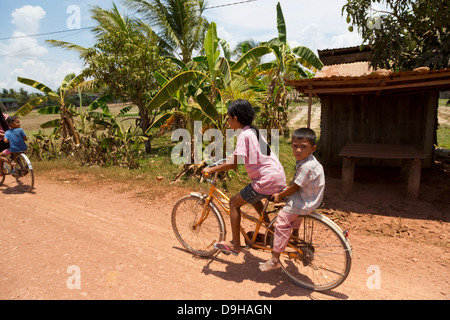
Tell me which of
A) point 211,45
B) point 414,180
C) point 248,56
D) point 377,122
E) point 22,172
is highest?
point 211,45

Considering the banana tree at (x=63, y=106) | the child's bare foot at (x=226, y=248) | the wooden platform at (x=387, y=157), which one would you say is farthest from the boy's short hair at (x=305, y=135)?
the banana tree at (x=63, y=106)

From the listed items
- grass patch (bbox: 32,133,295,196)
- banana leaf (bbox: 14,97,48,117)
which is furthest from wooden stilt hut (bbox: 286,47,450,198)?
banana leaf (bbox: 14,97,48,117)

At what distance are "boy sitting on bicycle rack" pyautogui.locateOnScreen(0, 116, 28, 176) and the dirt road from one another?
130 cm

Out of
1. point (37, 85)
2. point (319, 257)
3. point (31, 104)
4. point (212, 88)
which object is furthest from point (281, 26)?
point (31, 104)

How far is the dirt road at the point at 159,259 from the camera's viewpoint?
2.86 m

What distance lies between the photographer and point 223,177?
6.83 metres

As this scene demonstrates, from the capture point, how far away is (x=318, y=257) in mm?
3219

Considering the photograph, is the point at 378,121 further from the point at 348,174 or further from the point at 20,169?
the point at 20,169

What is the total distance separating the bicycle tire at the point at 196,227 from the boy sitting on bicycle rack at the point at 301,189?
0.78 m

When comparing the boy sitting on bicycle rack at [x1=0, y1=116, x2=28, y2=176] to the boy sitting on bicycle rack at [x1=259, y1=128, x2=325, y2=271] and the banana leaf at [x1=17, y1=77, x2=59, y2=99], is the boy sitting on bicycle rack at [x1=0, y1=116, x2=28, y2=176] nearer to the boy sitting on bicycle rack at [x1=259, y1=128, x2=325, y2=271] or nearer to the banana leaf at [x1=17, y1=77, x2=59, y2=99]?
the banana leaf at [x1=17, y1=77, x2=59, y2=99]

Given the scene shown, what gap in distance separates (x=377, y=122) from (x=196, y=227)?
646cm

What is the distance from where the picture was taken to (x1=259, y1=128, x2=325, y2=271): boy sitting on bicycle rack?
2.63 meters

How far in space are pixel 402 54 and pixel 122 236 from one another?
24.2 feet
